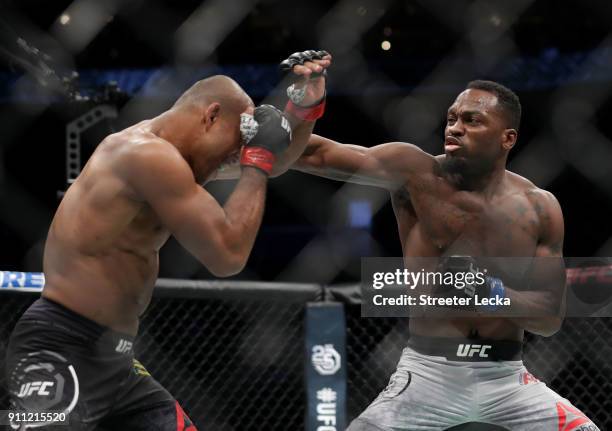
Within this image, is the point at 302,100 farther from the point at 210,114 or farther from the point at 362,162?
the point at 362,162

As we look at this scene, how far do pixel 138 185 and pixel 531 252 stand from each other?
3.82ft

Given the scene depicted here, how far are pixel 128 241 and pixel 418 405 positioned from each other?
900 millimetres

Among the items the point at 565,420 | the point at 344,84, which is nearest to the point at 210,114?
the point at 565,420

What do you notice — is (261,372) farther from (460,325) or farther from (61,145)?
(61,145)

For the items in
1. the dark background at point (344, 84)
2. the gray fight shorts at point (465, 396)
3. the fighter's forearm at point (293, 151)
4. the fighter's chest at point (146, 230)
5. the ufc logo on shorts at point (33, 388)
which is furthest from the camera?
the dark background at point (344, 84)

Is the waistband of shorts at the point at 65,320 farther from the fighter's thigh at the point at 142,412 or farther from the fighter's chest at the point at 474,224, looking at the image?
the fighter's chest at the point at 474,224

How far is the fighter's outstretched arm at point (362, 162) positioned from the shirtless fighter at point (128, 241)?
14.8 inches

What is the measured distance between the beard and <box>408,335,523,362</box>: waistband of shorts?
1.49ft

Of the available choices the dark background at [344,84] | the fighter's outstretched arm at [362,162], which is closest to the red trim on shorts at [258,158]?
the fighter's outstretched arm at [362,162]

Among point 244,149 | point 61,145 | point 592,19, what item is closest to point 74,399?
point 244,149

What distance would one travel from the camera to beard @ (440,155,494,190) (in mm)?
2465

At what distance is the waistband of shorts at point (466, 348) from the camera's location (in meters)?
2.31

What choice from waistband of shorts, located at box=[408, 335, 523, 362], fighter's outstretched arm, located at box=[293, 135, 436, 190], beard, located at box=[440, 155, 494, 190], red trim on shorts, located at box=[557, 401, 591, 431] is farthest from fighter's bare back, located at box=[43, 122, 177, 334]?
red trim on shorts, located at box=[557, 401, 591, 431]

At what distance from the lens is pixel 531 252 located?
2.42 meters
